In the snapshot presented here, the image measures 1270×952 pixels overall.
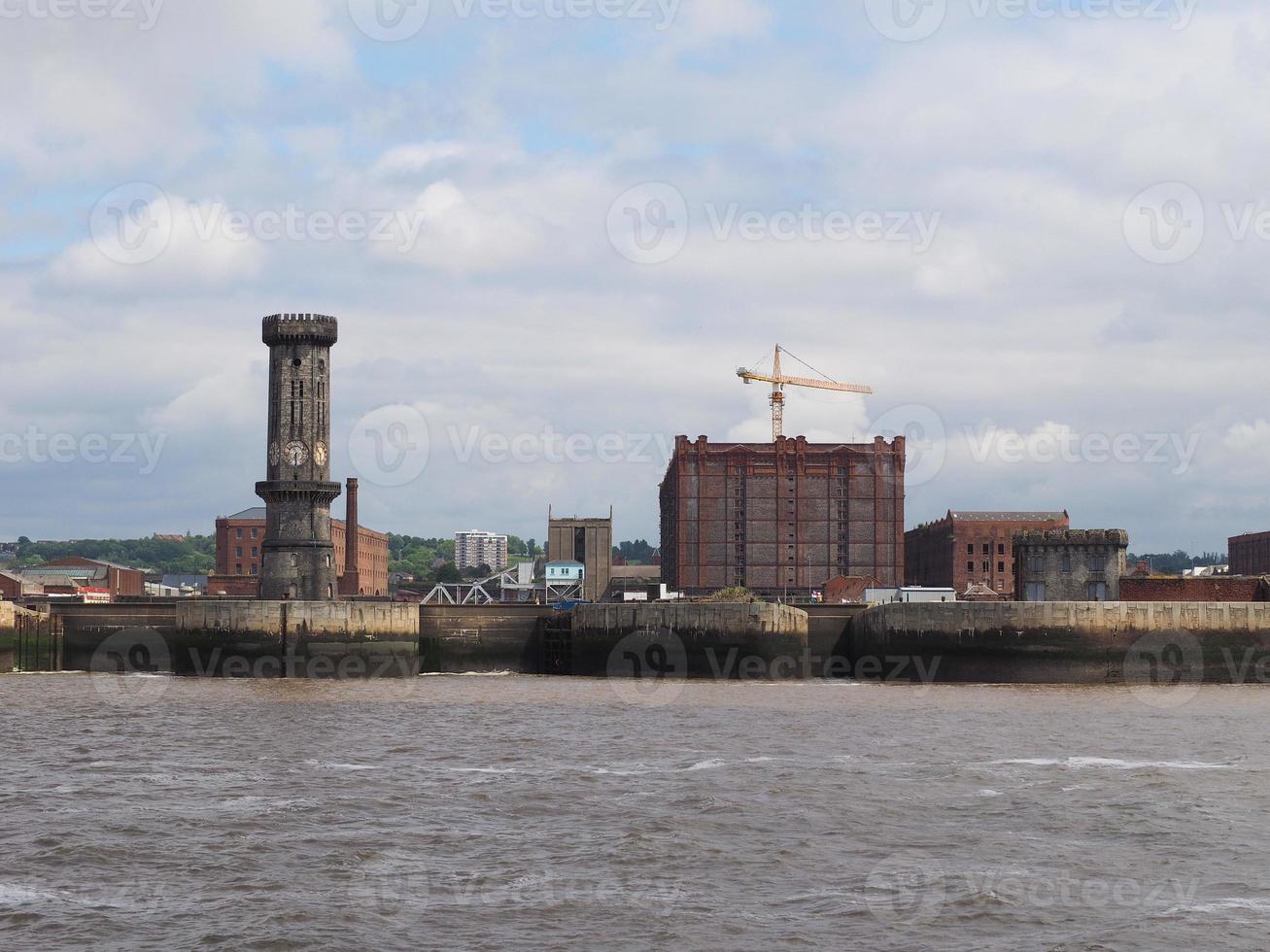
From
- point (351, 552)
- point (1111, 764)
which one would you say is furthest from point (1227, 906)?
point (351, 552)

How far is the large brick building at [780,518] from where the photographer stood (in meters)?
173

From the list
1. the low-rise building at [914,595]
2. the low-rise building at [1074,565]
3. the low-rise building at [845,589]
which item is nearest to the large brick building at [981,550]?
the low-rise building at [845,589]

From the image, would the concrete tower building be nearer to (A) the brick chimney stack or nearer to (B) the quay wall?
(B) the quay wall

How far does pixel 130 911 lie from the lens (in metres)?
25.0

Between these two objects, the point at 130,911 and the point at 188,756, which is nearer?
the point at 130,911

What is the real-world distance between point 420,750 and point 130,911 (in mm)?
21045

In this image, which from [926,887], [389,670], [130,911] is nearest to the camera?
[130,911]

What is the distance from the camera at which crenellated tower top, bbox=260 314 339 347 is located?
304 feet

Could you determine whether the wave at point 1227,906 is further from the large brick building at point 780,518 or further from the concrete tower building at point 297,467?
the large brick building at point 780,518

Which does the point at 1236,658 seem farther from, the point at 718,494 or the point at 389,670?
the point at 718,494

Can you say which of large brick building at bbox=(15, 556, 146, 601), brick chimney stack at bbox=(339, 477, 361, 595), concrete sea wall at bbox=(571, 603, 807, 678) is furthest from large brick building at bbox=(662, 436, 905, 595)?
concrete sea wall at bbox=(571, 603, 807, 678)

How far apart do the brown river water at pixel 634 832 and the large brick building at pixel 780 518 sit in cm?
11559

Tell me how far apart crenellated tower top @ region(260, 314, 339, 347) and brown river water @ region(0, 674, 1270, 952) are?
3998cm

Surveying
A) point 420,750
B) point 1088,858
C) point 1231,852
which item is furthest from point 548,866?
point 420,750
